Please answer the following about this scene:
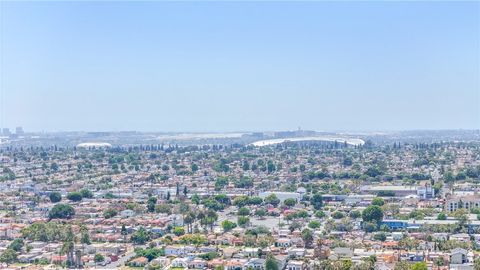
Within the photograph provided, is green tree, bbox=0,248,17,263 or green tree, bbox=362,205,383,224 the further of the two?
green tree, bbox=362,205,383,224

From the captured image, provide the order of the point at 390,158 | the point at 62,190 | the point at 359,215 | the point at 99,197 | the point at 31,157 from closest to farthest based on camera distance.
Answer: the point at 359,215 → the point at 99,197 → the point at 62,190 → the point at 390,158 → the point at 31,157

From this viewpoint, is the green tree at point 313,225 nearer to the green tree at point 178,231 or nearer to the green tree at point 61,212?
the green tree at point 178,231

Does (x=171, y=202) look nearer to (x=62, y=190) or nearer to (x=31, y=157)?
(x=62, y=190)

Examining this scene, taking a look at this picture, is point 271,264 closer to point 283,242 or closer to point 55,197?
point 283,242

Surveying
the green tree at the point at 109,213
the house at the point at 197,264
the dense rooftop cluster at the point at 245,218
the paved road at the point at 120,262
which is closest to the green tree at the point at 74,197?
the dense rooftop cluster at the point at 245,218

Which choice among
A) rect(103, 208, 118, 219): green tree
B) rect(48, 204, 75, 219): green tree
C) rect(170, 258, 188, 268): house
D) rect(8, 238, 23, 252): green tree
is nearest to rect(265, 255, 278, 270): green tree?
rect(170, 258, 188, 268): house

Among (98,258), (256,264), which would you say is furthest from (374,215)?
(98,258)

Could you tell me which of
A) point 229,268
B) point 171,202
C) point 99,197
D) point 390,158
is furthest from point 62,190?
point 390,158

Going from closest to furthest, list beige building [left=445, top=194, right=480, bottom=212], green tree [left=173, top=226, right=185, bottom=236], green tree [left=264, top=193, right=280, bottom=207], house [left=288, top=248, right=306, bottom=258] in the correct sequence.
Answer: house [left=288, top=248, right=306, bottom=258] → green tree [left=173, top=226, right=185, bottom=236] → beige building [left=445, top=194, right=480, bottom=212] → green tree [left=264, top=193, right=280, bottom=207]

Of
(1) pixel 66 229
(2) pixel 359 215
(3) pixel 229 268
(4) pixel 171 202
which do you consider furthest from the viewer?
(4) pixel 171 202

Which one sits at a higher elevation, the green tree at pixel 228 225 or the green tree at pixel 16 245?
the green tree at pixel 228 225

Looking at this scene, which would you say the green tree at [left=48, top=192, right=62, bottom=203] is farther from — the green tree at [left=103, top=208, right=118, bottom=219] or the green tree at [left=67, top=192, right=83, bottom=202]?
the green tree at [left=103, top=208, right=118, bottom=219]
